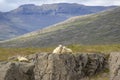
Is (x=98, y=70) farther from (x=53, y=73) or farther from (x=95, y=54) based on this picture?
(x=53, y=73)

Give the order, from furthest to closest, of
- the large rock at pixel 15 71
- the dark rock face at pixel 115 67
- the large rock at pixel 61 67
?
the large rock at pixel 61 67 < the dark rock face at pixel 115 67 < the large rock at pixel 15 71

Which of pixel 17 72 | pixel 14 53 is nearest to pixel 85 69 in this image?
pixel 14 53

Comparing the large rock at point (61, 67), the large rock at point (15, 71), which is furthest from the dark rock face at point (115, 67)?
the large rock at point (15, 71)

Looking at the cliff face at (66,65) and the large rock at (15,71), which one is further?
the cliff face at (66,65)

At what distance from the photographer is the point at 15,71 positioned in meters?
28.0

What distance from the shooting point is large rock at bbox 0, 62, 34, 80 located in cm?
2762

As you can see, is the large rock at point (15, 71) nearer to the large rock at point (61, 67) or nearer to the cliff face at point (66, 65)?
the cliff face at point (66, 65)

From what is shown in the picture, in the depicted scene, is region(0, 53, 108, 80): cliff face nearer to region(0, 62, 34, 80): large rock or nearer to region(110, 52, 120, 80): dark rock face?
region(110, 52, 120, 80): dark rock face

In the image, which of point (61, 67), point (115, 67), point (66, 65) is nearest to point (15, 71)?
point (61, 67)

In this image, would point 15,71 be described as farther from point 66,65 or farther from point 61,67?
point 66,65

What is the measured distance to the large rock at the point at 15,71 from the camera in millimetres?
27625

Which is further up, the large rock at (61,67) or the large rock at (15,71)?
the large rock at (15,71)

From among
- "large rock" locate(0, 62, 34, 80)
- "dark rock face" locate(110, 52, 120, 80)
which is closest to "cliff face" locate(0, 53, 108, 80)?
"dark rock face" locate(110, 52, 120, 80)

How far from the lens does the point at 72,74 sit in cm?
4309
